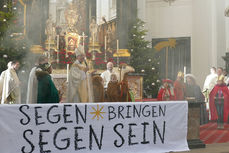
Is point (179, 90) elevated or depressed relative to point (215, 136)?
elevated

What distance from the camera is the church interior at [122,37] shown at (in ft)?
36.1

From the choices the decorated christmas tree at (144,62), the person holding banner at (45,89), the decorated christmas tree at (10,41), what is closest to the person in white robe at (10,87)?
the decorated christmas tree at (10,41)

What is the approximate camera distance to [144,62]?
14328 mm

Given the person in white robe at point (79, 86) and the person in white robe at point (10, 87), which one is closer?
the person in white robe at point (79, 86)

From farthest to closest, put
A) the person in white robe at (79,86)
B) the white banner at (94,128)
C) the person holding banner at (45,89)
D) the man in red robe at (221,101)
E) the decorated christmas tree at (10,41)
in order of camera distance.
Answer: the decorated christmas tree at (10,41) < the man in red robe at (221,101) < the person in white robe at (79,86) < the person holding banner at (45,89) < the white banner at (94,128)

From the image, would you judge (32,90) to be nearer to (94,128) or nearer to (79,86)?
(79,86)

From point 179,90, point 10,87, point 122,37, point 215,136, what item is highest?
point 122,37

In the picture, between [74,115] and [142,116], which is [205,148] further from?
[74,115]

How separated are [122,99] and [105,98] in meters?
0.47

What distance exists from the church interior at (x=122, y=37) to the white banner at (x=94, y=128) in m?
2.60

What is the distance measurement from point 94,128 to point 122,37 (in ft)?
32.6

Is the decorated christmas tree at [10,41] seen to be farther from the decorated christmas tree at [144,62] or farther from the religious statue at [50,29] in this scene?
the decorated christmas tree at [144,62]

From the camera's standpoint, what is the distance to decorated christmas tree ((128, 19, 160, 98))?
1397 centimetres

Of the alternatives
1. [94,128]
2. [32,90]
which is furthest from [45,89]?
[94,128]
